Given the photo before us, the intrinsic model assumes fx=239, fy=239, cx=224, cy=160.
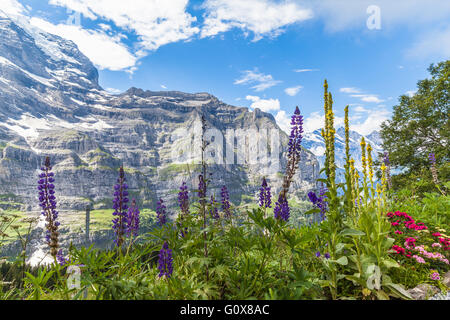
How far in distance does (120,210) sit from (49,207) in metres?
0.89

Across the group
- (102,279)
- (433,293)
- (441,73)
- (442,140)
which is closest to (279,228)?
(102,279)

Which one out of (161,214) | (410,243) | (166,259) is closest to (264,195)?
(161,214)

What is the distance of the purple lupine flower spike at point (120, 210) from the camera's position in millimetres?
3417

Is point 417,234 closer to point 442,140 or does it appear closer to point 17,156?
point 442,140

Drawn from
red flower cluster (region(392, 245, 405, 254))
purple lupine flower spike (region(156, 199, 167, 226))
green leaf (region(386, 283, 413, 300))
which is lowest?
green leaf (region(386, 283, 413, 300))

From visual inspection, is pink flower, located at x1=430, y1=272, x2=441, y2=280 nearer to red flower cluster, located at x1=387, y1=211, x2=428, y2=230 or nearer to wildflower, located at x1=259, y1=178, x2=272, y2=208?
red flower cluster, located at x1=387, y1=211, x2=428, y2=230

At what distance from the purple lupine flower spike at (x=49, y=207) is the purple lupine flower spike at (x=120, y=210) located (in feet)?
2.32

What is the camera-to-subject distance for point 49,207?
325 cm

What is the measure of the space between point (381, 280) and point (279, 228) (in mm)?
1478

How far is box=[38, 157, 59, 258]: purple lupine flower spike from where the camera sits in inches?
119

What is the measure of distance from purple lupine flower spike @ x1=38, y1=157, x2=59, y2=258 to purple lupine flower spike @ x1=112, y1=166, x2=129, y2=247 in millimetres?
706

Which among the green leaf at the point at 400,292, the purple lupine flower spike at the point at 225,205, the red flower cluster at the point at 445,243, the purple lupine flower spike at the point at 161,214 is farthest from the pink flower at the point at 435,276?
the purple lupine flower spike at the point at 161,214

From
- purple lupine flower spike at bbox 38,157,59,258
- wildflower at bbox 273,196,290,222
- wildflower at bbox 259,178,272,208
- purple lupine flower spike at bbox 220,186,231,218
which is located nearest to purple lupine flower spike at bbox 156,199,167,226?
purple lupine flower spike at bbox 220,186,231,218

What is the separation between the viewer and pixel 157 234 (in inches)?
119
